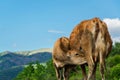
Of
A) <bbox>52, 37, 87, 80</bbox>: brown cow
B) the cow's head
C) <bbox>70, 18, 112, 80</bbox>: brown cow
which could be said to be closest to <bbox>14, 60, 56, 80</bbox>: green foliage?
<bbox>52, 37, 87, 80</bbox>: brown cow

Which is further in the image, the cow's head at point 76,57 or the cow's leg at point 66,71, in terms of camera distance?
the cow's leg at point 66,71

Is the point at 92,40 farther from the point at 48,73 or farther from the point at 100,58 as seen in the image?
the point at 48,73

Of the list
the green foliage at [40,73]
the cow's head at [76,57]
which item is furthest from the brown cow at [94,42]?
the green foliage at [40,73]

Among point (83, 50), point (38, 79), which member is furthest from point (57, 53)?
point (38, 79)

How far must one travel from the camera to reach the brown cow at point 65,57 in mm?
Answer: 12422

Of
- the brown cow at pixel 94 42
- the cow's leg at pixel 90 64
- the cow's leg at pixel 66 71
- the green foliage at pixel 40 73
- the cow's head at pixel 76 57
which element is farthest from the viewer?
the green foliage at pixel 40 73

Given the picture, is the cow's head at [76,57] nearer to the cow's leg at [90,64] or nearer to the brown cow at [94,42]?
the brown cow at [94,42]

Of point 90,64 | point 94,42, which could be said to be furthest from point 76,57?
point 94,42

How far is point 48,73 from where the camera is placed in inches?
7303

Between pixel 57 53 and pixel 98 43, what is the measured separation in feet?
6.65

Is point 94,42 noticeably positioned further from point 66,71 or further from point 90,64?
point 66,71

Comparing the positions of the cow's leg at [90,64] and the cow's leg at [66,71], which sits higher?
the cow's leg at [90,64]

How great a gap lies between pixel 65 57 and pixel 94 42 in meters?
1.50

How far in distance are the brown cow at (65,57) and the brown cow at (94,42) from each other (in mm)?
351
